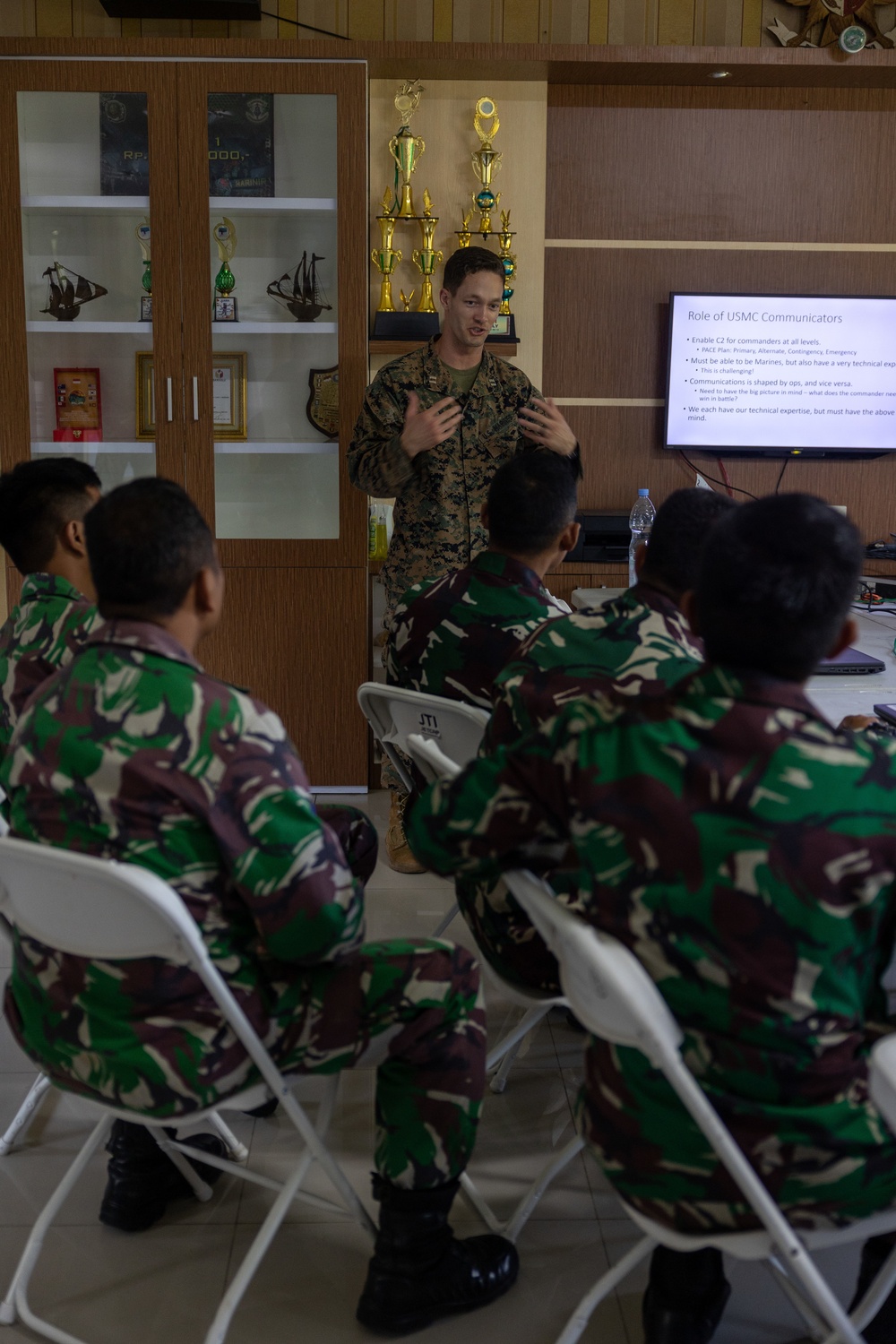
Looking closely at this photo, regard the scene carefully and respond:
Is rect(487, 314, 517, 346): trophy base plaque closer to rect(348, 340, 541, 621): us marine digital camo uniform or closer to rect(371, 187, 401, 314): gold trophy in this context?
rect(371, 187, 401, 314): gold trophy

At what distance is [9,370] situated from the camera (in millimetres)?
3777

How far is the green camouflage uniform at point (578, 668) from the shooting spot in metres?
1.62

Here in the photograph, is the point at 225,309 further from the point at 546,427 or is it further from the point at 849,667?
the point at 849,667

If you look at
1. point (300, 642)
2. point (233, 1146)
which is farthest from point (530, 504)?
point (300, 642)

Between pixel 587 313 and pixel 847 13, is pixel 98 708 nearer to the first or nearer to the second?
pixel 587 313

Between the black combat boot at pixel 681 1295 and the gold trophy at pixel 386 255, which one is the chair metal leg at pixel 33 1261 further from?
the gold trophy at pixel 386 255

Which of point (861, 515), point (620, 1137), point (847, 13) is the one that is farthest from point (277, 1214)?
point (847, 13)

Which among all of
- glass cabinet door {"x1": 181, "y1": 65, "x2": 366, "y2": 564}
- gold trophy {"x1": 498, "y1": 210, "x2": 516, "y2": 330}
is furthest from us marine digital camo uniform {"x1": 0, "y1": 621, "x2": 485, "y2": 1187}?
gold trophy {"x1": 498, "y1": 210, "x2": 516, "y2": 330}

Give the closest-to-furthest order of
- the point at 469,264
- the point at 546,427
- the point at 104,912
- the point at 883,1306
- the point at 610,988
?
the point at 610,988 < the point at 104,912 < the point at 883,1306 < the point at 469,264 < the point at 546,427

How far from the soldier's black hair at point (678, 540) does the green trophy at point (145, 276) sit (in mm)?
2668

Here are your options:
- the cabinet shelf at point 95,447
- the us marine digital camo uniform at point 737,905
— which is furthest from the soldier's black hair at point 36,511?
the cabinet shelf at point 95,447

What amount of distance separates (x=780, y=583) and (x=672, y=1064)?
1.54ft

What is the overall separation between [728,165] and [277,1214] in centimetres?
390

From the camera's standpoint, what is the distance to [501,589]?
6.86 ft
